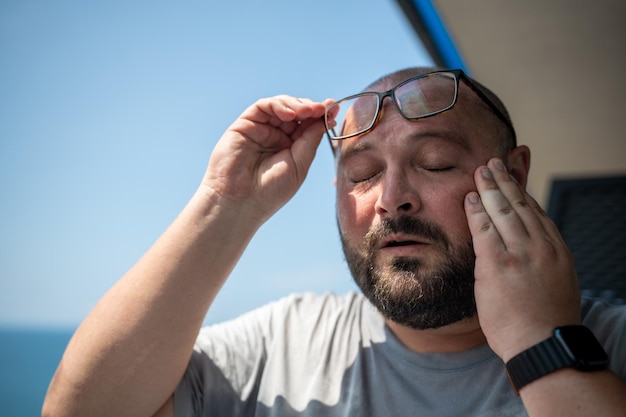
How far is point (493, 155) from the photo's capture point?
1249 mm

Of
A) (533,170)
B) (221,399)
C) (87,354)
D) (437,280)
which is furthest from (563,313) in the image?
(533,170)

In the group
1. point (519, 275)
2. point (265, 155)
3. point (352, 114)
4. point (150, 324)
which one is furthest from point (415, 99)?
point (150, 324)

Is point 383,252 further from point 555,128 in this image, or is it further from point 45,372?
point 555,128

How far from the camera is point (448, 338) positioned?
3.95 feet

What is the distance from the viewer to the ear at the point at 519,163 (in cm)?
133

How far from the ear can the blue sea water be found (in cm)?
118

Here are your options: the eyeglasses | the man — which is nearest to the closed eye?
the man

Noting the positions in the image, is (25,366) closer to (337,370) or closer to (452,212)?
(337,370)

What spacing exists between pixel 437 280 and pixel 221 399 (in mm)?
564

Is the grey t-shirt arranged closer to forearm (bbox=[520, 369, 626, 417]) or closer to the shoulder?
the shoulder

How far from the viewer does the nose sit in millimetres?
1111

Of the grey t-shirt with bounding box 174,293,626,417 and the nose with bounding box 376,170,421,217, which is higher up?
the nose with bounding box 376,170,421,217

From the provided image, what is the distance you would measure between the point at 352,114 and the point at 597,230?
1.67 m

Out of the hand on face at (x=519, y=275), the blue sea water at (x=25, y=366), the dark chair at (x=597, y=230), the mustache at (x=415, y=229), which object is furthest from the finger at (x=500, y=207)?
the dark chair at (x=597, y=230)
